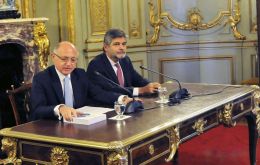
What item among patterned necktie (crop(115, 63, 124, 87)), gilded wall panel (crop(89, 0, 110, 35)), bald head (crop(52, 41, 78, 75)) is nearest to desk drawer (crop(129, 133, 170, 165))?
bald head (crop(52, 41, 78, 75))

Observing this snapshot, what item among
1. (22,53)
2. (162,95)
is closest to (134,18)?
(22,53)

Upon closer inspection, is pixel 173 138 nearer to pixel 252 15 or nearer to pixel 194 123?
pixel 194 123

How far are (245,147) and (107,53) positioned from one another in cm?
173

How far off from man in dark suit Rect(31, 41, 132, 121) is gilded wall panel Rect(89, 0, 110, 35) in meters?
2.53

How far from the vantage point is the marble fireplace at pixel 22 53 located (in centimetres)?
444

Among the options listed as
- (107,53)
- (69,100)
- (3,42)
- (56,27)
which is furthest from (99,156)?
(56,27)

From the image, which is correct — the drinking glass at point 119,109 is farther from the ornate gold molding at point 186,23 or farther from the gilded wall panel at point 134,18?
the ornate gold molding at point 186,23

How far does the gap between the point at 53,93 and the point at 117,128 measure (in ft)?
1.86

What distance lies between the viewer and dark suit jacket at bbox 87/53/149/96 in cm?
325

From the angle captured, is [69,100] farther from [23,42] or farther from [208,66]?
[208,66]

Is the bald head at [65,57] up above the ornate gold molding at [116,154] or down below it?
above

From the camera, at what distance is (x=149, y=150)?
229 centimetres

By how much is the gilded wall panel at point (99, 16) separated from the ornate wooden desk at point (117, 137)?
8.49 feet

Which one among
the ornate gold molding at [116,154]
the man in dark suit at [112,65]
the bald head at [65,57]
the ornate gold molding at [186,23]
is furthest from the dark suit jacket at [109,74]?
the ornate gold molding at [186,23]
